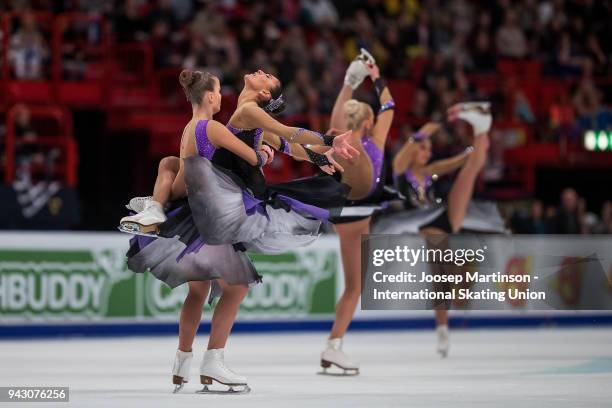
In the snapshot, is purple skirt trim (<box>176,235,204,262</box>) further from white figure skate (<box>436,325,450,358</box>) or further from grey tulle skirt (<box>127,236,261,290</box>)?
white figure skate (<box>436,325,450,358</box>)

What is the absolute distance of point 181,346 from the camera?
26.2 feet

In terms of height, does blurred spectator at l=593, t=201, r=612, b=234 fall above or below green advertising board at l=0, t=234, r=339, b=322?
above

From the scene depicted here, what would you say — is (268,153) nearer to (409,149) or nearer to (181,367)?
(181,367)

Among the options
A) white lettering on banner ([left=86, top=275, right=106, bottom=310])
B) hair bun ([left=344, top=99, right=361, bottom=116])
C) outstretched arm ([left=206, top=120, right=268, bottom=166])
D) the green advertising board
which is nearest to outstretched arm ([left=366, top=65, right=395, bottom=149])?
hair bun ([left=344, top=99, right=361, bottom=116])

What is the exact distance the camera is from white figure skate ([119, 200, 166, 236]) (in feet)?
25.4

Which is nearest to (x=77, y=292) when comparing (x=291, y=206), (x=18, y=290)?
(x=18, y=290)

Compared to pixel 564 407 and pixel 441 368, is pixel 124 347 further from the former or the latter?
pixel 564 407

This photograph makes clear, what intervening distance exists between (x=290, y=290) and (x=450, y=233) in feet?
9.90

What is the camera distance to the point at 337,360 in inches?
384

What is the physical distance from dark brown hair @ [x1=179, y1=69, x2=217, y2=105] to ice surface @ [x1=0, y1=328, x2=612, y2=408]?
5.92 feet

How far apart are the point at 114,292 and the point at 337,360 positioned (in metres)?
4.56

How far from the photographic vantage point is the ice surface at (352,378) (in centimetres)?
775
